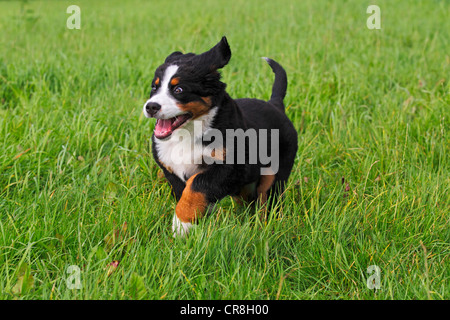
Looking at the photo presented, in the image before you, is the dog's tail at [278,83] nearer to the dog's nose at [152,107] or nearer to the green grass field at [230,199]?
the green grass field at [230,199]

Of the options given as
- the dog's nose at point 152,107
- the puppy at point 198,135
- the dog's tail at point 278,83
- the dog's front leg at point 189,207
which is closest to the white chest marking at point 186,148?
the puppy at point 198,135

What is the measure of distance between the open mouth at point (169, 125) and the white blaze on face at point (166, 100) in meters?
0.08

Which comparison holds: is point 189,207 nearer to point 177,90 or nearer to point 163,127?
point 163,127

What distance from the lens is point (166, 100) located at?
7.89 ft

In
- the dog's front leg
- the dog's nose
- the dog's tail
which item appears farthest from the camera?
the dog's tail

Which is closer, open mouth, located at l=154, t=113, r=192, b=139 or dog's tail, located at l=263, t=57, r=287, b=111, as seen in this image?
open mouth, located at l=154, t=113, r=192, b=139

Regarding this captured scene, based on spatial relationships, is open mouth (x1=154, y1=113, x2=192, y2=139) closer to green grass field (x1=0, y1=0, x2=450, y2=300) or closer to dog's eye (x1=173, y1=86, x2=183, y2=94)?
dog's eye (x1=173, y1=86, x2=183, y2=94)

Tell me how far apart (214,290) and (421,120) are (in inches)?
100

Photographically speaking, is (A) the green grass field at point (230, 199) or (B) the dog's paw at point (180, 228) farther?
(B) the dog's paw at point (180, 228)

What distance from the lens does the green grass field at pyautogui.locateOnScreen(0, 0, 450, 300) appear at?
210 centimetres

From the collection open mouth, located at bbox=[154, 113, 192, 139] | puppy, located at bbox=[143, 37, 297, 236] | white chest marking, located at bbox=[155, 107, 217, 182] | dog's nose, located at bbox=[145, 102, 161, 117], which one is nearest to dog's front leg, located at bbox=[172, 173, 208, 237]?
puppy, located at bbox=[143, 37, 297, 236]

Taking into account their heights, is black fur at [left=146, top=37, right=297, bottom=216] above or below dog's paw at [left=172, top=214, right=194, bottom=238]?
above

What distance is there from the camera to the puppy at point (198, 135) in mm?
2479
